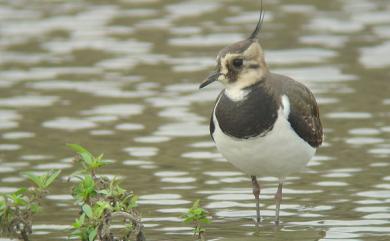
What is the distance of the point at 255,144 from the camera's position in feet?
37.4

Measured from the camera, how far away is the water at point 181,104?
12.5m

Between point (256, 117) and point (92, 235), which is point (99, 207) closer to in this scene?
point (92, 235)

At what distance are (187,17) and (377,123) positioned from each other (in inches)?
244

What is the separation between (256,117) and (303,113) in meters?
0.69

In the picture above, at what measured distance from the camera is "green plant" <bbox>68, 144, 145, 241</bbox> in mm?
9992

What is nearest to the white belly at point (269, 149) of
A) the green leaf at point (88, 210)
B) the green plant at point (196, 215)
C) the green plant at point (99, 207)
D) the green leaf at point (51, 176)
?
the green plant at point (196, 215)

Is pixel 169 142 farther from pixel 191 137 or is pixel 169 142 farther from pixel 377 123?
pixel 377 123

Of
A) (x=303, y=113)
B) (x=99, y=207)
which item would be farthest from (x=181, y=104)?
(x=99, y=207)

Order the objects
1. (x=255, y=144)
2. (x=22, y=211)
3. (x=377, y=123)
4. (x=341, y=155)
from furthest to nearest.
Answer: (x=377, y=123) < (x=341, y=155) < (x=255, y=144) < (x=22, y=211)

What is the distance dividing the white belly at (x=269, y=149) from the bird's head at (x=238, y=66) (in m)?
0.40

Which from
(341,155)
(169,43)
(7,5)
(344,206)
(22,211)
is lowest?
(22,211)

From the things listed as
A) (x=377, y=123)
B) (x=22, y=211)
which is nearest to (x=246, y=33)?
(x=377, y=123)

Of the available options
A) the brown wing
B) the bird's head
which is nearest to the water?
the brown wing

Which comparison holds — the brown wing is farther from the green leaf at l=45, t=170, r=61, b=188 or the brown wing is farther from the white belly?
the green leaf at l=45, t=170, r=61, b=188
